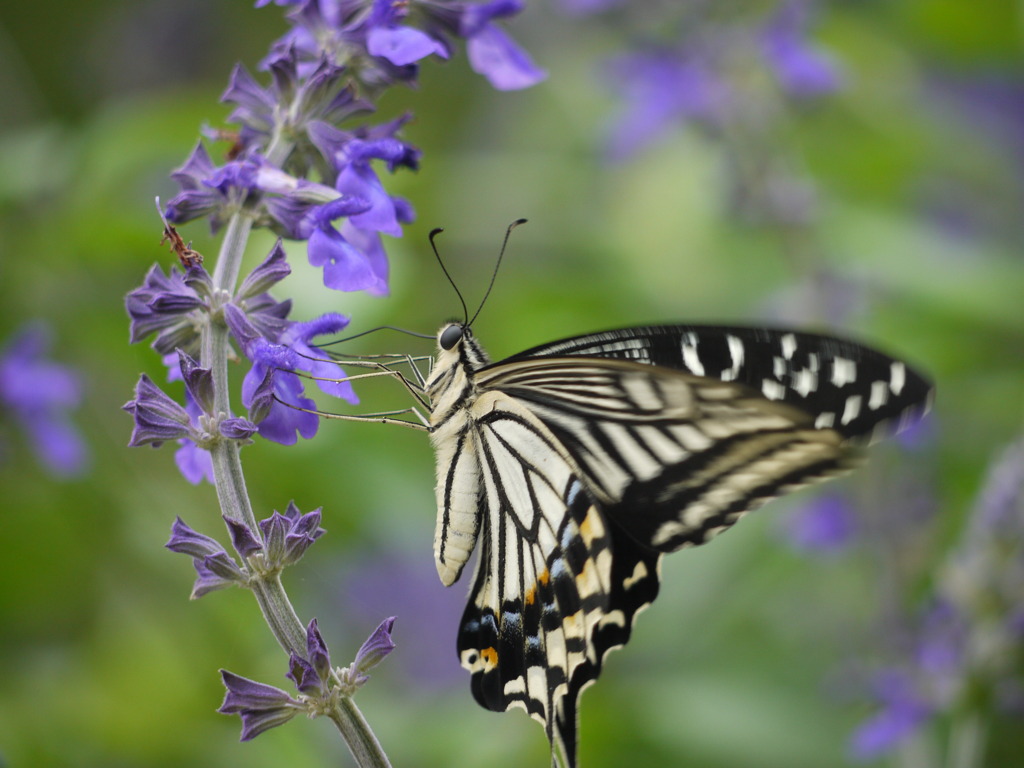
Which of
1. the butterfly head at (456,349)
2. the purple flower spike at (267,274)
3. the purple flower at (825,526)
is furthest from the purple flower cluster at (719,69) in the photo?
the purple flower spike at (267,274)

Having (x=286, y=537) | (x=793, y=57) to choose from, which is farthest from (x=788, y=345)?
(x=793, y=57)

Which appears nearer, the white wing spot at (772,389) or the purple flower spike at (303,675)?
the purple flower spike at (303,675)

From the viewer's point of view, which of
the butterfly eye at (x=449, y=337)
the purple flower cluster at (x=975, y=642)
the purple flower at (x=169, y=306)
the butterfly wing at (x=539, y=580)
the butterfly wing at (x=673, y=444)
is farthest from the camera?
the purple flower cluster at (x=975, y=642)

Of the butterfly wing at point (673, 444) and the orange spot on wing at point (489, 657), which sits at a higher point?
the butterfly wing at point (673, 444)

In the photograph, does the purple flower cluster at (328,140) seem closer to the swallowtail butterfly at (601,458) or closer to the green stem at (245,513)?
the green stem at (245,513)

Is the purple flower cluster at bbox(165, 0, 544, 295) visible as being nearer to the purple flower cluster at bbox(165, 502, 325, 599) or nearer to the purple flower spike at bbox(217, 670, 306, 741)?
the purple flower cluster at bbox(165, 502, 325, 599)

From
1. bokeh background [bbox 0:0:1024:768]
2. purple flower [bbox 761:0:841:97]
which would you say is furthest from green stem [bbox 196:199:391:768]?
purple flower [bbox 761:0:841:97]

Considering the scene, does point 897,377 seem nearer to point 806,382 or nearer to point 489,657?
point 806,382
